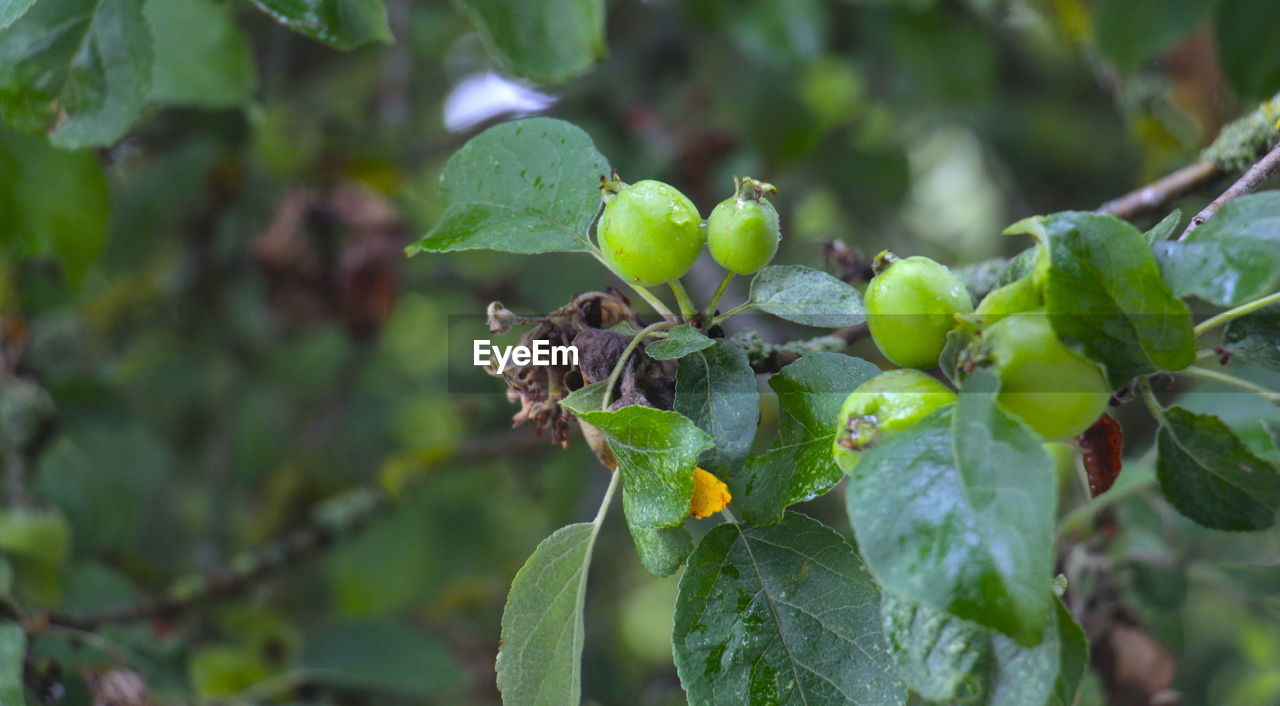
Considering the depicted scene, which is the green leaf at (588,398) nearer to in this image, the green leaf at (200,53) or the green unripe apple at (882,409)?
the green unripe apple at (882,409)

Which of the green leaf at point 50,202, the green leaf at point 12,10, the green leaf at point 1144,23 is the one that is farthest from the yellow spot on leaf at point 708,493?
the green leaf at point 1144,23

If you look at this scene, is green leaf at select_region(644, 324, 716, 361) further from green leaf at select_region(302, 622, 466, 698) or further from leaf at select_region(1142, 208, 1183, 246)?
green leaf at select_region(302, 622, 466, 698)

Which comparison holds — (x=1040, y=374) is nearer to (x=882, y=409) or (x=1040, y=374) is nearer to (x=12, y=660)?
(x=882, y=409)

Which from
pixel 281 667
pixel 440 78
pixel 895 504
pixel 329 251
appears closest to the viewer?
pixel 895 504

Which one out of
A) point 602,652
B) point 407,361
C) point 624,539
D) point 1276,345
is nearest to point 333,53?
point 407,361

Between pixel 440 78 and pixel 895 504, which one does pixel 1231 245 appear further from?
pixel 440 78
